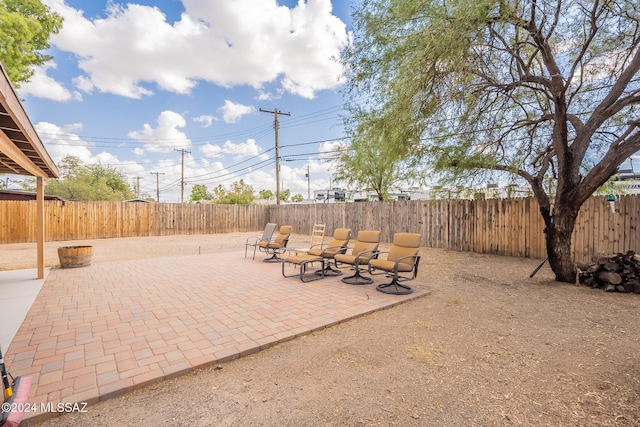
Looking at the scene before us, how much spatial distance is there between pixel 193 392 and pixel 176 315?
1761 millimetres

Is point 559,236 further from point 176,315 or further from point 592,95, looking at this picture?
point 176,315

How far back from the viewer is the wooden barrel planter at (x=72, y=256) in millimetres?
6617

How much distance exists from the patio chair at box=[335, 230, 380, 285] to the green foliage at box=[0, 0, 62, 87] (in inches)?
434

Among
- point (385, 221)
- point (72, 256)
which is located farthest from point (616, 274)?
point (72, 256)

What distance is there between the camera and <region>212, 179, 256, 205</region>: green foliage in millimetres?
33500

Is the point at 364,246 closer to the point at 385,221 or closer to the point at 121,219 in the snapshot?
the point at 385,221

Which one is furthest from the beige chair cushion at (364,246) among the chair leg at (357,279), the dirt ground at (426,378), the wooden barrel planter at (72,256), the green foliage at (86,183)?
the green foliage at (86,183)

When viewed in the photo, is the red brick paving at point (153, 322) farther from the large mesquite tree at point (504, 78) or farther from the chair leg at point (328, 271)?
the large mesquite tree at point (504, 78)

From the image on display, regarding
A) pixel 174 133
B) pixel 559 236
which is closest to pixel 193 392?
pixel 559 236

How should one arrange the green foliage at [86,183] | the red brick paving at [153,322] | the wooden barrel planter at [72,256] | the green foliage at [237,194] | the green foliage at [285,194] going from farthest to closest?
1. the green foliage at [285,194]
2. the green foliage at [237,194]
3. the green foliage at [86,183]
4. the wooden barrel planter at [72,256]
5. the red brick paving at [153,322]

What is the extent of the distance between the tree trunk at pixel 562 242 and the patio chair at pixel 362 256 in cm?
337

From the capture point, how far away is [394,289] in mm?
4848

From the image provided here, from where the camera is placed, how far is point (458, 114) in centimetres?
557

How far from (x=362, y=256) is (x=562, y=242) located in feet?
12.4
